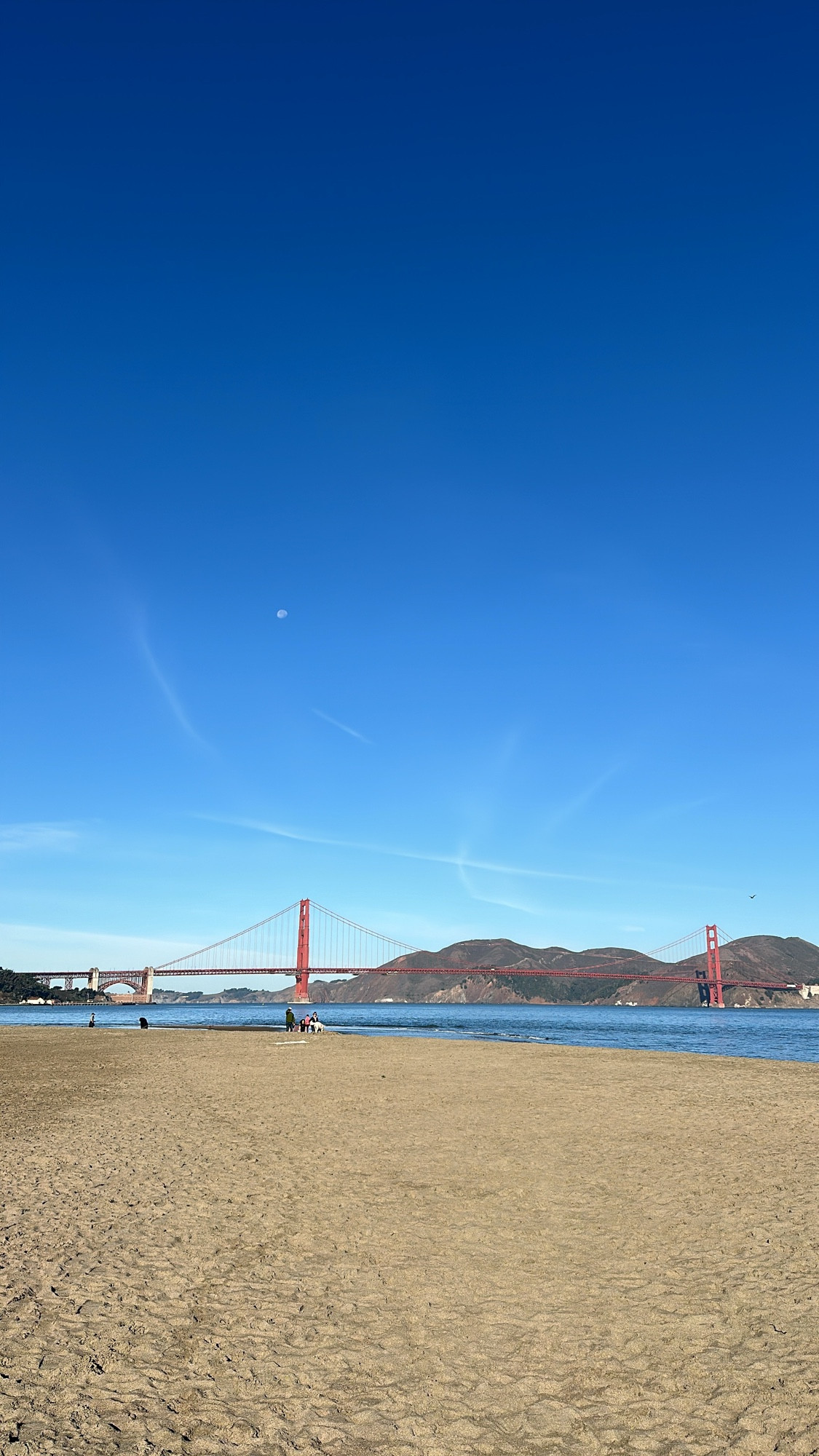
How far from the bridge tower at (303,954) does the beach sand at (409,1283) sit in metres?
115

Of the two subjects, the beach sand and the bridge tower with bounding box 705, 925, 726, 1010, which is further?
the bridge tower with bounding box 705, 925, 726, 1010

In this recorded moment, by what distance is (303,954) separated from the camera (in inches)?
5182

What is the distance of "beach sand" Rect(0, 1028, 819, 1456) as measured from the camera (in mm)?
4508

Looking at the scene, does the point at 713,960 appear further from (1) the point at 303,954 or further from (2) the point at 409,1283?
(2) the point at 409,1283

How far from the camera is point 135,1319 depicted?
5719mm

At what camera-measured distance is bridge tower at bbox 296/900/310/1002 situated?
409ft

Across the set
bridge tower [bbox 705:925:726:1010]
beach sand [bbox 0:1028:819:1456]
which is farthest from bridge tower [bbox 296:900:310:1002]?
beach sand [bbox 0:1028:819:1456]

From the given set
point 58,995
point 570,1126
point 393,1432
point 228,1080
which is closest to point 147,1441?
point 393,1432

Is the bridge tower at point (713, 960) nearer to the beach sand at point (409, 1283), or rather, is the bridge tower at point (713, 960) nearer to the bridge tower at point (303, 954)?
the bridge tower at point (303, 954)

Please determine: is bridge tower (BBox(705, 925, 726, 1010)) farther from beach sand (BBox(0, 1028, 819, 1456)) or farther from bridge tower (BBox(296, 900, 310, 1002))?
beach sand (BBox(0, 1028, 819, 1456))

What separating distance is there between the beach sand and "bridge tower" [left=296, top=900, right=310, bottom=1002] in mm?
114813

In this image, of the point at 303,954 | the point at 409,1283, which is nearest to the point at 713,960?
the point at 303,954

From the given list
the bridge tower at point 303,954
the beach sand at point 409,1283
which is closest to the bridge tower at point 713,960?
the bridge tower at point 303,954

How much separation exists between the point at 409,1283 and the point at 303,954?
427 ft
